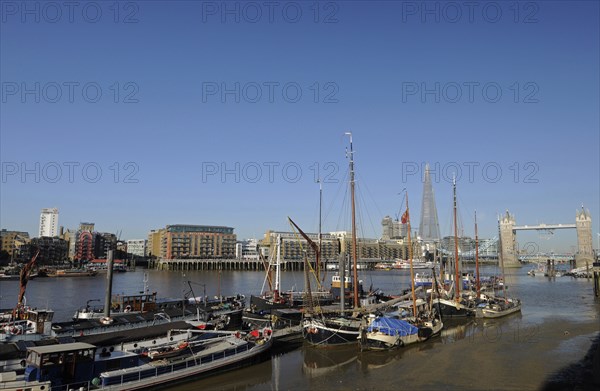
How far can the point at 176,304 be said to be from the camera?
2285 inches

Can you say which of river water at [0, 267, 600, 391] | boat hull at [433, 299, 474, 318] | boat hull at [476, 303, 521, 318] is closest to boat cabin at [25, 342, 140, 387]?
river water at [0, 267, 600, 391]

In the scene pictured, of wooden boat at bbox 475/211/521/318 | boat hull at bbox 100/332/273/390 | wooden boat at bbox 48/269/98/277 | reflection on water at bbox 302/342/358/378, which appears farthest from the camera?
wooden boat at bbox 48/269/98/277

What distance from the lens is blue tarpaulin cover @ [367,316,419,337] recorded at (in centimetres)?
4037

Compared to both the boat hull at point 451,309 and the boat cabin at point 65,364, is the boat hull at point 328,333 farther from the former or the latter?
the boat hull at point 451,309

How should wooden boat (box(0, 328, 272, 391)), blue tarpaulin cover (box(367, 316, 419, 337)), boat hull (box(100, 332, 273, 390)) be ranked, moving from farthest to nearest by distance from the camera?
blue tarpaulin cover (box(367, 316, 419, 337)), boat hull (box(100, 332, 273, 390)), wooden boat (box(0, 328, 272, 391))

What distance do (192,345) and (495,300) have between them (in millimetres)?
52636

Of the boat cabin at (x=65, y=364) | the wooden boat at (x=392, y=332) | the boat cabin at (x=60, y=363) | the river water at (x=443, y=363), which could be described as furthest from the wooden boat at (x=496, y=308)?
the boat cabin at (x=60, y=363)

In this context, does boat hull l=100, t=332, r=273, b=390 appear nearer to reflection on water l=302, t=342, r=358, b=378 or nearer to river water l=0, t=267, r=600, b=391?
river water l=0, t=267, r=600, b=391

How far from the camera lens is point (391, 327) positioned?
40906 millimetres

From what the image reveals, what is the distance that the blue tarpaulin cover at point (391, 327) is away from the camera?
40.4 metres

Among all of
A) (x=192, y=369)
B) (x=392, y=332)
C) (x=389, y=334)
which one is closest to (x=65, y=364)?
(x=192, y=369)

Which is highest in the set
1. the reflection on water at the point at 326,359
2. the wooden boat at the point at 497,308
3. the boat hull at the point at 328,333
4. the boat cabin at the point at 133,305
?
the boat cabin at the point at 133,305

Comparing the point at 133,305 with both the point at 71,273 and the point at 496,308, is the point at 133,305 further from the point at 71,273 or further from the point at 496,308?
the point at 71,273

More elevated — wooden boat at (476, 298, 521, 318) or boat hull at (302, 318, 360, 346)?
boat hull at (302, 318, 360, 346)
